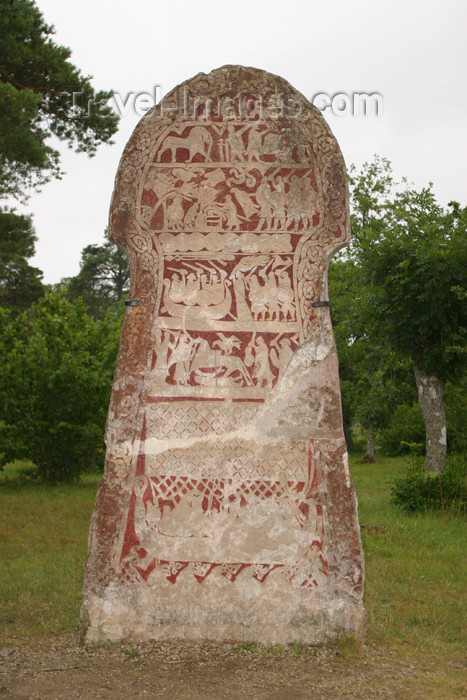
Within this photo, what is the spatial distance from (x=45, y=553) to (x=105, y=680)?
315 cm

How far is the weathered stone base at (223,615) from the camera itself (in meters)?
3.77

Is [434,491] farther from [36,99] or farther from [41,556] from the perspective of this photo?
[36,99]

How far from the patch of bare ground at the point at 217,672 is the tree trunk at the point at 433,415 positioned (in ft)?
17.6

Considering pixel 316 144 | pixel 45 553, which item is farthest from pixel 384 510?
pixel 316 144

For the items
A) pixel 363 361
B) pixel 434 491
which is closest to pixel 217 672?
pixel 434 491

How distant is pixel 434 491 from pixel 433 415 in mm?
1239

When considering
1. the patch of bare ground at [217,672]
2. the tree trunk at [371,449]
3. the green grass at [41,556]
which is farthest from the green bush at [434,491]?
the tree trunk at [371,449]

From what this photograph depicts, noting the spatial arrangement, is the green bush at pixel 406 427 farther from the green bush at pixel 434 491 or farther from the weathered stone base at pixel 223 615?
the weathered stone base at pixel 223 615

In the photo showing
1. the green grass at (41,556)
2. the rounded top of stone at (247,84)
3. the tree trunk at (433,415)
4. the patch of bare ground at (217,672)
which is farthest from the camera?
the tree trunk at (433,415)

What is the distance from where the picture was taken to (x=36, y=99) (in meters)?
8.03

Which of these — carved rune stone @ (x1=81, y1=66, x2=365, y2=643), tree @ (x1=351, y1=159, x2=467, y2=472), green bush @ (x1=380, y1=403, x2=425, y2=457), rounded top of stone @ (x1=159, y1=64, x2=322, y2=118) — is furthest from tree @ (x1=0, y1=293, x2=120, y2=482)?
green bush @ (x1=380, y1=403, x2=425, y2=457)

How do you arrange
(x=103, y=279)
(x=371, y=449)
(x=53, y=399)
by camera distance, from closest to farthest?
1. (x=53, y=399)
2. (x=371, y=449)
3. (x=103, y=279)

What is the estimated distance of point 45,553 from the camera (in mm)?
6305

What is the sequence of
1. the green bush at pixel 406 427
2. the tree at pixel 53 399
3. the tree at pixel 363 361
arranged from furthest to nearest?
1. the green bush at pixel 406 427
2. the tree at pixel 363 361
3. the tree at pixel 53 399
